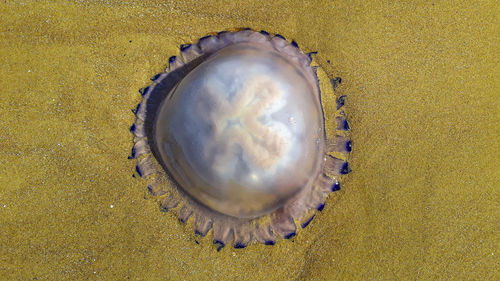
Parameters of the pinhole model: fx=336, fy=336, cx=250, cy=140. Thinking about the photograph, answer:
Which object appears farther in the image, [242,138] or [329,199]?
[329,199]

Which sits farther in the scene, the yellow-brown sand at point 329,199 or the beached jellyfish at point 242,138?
the yellow-brown sand at point 329,199

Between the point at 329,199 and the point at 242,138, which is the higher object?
the point at 242,138

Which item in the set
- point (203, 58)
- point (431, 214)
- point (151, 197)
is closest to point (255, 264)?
point (151, 197)

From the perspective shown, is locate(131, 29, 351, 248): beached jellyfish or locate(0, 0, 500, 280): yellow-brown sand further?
locate(0, 0, 500, 280): yellow-brown sand
